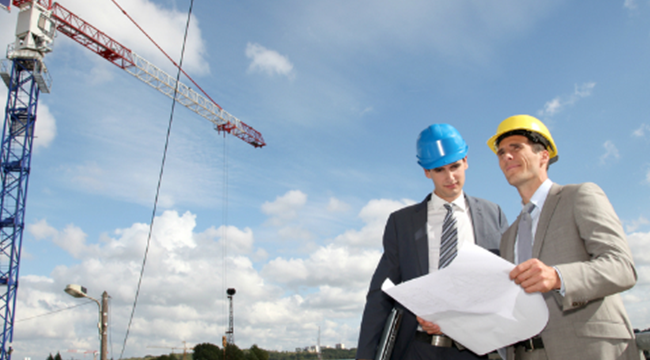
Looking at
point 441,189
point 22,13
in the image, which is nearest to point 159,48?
point 22,13

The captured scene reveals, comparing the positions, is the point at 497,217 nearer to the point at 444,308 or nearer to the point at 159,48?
the point at 444,308

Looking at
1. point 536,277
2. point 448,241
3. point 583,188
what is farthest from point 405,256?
point 536,277

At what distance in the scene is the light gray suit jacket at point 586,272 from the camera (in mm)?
1836

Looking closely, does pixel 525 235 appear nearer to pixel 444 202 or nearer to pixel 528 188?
pixel 528 188

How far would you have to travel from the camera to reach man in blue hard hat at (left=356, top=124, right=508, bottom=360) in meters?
2.99

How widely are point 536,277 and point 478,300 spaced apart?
1.08 feet

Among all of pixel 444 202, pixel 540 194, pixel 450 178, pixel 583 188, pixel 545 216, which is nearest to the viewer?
pixel 583 188

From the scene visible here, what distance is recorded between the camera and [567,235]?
2160 mm

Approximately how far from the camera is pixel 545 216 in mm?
2320

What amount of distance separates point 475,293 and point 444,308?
0.24 m

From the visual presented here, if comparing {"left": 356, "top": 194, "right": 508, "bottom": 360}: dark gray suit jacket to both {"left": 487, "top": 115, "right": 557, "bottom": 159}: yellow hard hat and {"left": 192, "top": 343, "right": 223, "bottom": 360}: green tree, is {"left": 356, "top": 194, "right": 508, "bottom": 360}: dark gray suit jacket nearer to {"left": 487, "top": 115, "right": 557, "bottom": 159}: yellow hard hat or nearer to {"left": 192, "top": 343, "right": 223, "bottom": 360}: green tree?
{"left": 487, "top": 115, "right": 557, "bottom": 159}: yellow hard hat

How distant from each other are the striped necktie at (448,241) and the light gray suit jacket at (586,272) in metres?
0.70

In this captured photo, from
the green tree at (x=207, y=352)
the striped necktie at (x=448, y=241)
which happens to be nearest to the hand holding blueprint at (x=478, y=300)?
the striped necktie at (x=448, y=241)

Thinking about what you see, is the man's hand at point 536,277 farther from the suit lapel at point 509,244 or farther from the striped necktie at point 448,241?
the striped necktie at point 448,241
